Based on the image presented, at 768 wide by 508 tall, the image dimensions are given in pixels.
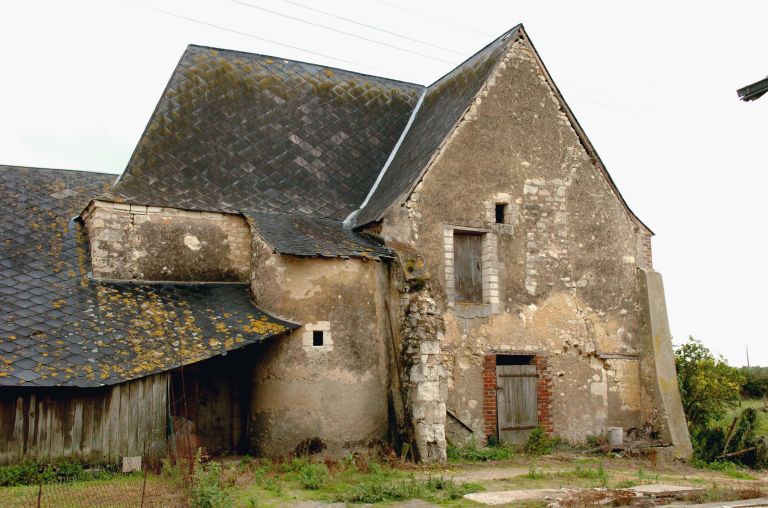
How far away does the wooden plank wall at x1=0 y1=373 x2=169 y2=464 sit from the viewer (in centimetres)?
1133

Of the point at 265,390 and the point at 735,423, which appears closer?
the point at 265,390

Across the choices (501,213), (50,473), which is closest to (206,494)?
(50,473)

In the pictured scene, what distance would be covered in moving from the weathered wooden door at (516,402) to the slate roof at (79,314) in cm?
448

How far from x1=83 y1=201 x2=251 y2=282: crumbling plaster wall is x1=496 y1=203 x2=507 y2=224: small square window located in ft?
16.4

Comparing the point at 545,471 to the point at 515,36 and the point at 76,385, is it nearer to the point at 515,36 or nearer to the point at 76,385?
the point at 76,385

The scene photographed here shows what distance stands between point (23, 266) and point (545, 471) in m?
9.57

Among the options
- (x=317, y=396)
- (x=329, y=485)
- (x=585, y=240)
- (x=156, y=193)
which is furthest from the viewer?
(x=585, y=240)

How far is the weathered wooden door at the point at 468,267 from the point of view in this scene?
15.3 metres

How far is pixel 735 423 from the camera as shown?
49.3ft

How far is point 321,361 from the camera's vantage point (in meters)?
13.5

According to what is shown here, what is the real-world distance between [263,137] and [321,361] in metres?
5.78

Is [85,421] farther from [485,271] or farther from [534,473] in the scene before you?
[485,271]

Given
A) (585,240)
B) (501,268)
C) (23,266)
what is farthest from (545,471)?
(23,266)

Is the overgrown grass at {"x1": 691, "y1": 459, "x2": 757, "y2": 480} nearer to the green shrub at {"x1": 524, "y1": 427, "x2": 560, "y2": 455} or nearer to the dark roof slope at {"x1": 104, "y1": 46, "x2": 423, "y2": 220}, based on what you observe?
the green shrub at {"x1": 524, "y1": 427, "x2": 560, "y2": 455}
